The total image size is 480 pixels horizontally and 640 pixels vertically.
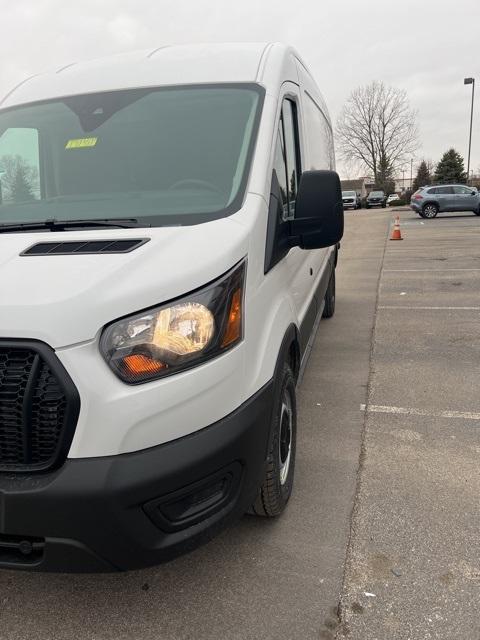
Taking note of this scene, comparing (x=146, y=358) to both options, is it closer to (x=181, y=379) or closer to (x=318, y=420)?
(x=181, y=379)

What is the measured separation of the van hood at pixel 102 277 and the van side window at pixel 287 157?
752 mm

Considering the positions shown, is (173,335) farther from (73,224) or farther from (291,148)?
(291,148)

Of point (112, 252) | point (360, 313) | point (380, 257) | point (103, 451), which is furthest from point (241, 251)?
point (380, 257)

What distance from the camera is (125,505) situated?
1.78 m

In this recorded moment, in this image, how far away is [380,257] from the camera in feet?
42.9

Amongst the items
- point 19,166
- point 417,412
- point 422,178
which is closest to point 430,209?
point 417,412

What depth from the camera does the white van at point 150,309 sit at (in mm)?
1774

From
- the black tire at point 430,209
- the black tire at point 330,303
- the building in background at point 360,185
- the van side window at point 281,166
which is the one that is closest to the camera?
the van side window at point 281,166

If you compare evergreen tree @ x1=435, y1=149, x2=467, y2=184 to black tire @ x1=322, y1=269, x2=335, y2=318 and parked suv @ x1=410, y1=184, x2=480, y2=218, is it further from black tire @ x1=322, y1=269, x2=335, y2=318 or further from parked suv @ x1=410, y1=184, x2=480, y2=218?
black tire @ x1=322, y1=269, x2=335, y2=318

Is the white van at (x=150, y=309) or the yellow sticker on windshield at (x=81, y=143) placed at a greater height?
the yellow sticker on windshield at (x=81, y=143)

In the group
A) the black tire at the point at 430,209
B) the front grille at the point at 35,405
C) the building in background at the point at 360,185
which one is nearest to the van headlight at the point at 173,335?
the front grille at the point at 35,405

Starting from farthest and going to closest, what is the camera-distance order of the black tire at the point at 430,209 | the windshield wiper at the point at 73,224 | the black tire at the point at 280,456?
the black tire at the point at 430,209 → the black tire at the point at 280,456 → the windshield wiper at the point at 73,224

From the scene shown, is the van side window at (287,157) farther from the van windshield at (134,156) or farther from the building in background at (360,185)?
the building in background at (360,185)

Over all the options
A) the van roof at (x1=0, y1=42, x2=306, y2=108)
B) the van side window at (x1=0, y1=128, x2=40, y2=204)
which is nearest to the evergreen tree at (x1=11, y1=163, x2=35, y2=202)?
the van side window at (x1=0, y1=128, x2=40, y2=204)
